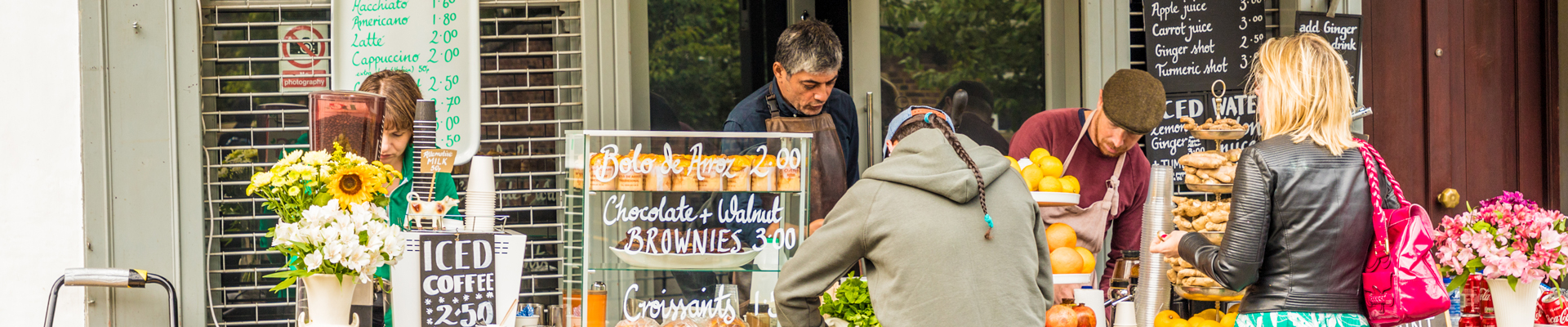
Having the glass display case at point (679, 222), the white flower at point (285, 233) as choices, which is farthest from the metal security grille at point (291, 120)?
the white flower at point (285, 233)

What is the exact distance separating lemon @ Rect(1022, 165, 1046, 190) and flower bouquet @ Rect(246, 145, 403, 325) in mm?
2011

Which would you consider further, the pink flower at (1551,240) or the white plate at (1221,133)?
the pink flower at (1551,240)

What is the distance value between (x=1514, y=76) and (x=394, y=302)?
5.24 metres

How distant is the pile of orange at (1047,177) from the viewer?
324cm

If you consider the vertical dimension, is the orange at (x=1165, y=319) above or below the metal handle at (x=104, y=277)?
below

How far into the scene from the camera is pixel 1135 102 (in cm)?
363

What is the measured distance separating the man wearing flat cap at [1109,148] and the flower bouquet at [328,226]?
248 cm

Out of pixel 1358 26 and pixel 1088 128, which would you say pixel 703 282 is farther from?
pixel 1358 26

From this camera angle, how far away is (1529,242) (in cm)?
351

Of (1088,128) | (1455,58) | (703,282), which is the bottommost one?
(703,282)

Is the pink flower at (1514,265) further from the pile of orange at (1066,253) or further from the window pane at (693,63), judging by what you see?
the window pane at (693,63)

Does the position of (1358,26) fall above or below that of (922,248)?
above

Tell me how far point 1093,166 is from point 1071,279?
1.02 meters

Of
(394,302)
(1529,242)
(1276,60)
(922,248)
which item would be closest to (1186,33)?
(1529,242)
